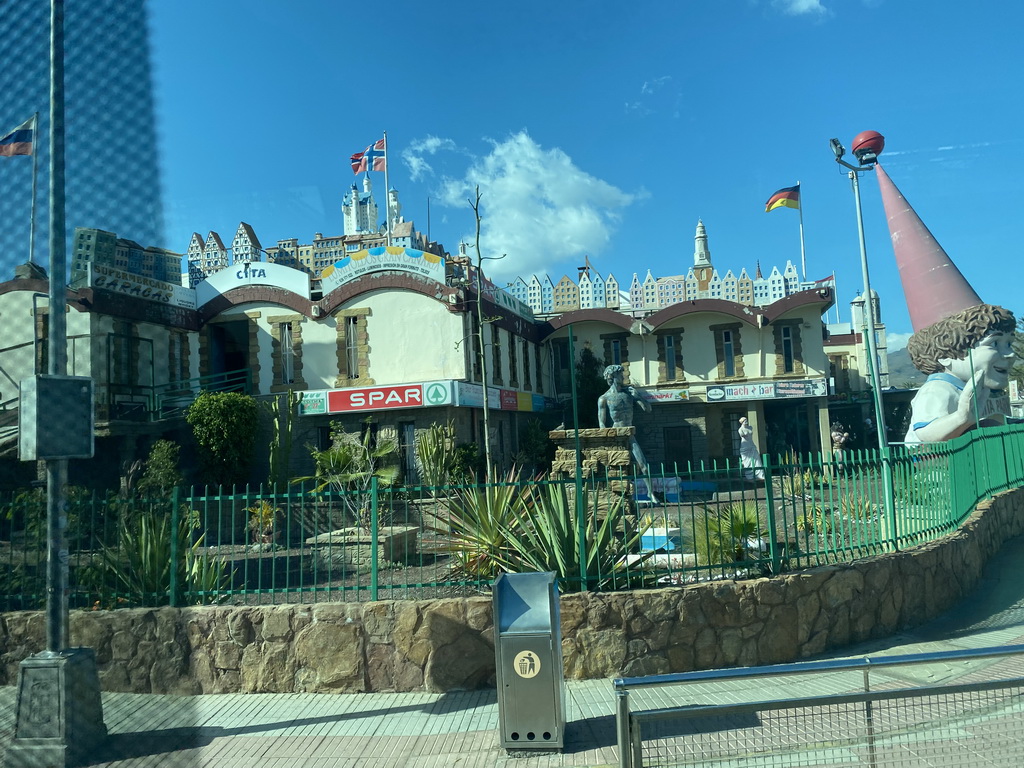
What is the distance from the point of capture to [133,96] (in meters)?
5.05

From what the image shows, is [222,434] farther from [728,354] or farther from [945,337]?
[728,354]

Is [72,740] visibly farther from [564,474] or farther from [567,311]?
[567,311]

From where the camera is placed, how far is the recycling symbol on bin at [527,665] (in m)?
5.26

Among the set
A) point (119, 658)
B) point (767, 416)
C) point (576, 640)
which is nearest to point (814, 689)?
point (576, 640)

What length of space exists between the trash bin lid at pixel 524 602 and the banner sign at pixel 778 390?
2519cm

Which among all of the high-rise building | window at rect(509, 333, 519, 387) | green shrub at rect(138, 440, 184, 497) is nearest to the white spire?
the high-rise building

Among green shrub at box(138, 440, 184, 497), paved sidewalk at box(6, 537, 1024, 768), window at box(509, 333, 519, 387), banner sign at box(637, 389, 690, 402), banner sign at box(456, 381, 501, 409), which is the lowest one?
paved sidewalk at box(6, 537, 1024, 768)

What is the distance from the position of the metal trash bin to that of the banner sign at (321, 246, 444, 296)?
17.8 m

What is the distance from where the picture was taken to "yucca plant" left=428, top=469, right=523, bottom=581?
7289 mm

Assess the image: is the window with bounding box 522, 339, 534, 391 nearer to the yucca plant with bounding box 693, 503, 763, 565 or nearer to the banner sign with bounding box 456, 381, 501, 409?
the banner sign with bounding box 456, 381, 501, 409

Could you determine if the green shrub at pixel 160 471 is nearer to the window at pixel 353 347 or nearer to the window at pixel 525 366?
the window at pixel 353 347

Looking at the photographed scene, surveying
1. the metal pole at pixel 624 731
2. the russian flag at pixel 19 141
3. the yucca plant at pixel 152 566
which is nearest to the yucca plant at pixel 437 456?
the yucca plant at pixel 152 566

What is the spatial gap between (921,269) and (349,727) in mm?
21047

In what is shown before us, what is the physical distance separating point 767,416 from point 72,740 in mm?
32417
